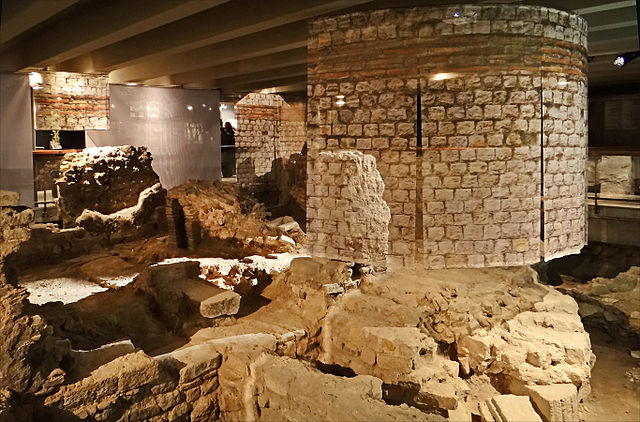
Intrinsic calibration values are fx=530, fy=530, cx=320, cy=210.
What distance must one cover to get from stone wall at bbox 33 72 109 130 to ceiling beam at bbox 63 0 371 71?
1.85 meters

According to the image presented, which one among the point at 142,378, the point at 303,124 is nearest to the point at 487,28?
the point at 142,378

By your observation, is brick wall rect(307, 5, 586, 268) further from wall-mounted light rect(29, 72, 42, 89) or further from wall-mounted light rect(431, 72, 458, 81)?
wall-mounted light rect(29, 72, 42, 89)

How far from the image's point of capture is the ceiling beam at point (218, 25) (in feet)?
18.9

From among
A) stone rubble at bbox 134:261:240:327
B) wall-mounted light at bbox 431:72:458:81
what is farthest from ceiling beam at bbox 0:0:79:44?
wall-mounted light at bbox 431:72:458:81

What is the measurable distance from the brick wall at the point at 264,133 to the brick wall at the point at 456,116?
8.09 m

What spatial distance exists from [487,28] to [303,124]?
9.24m

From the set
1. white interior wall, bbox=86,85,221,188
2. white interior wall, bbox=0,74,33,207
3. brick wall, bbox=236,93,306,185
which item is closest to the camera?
white interior wall, bbox=0,74,33,207

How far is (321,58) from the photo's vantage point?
6789 mm

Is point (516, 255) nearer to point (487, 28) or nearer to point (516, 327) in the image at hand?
point (516, 327)

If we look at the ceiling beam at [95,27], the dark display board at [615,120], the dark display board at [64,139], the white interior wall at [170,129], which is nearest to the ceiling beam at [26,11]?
the ceiling beam at [95,27]

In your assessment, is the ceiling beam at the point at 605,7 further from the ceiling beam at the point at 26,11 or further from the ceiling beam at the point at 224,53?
the ceiling beam at the point at 26,11

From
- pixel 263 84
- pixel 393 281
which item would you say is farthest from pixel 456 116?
pixel 263 84

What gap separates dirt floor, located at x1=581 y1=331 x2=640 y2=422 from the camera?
6.25 meters

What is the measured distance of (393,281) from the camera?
6402mm
